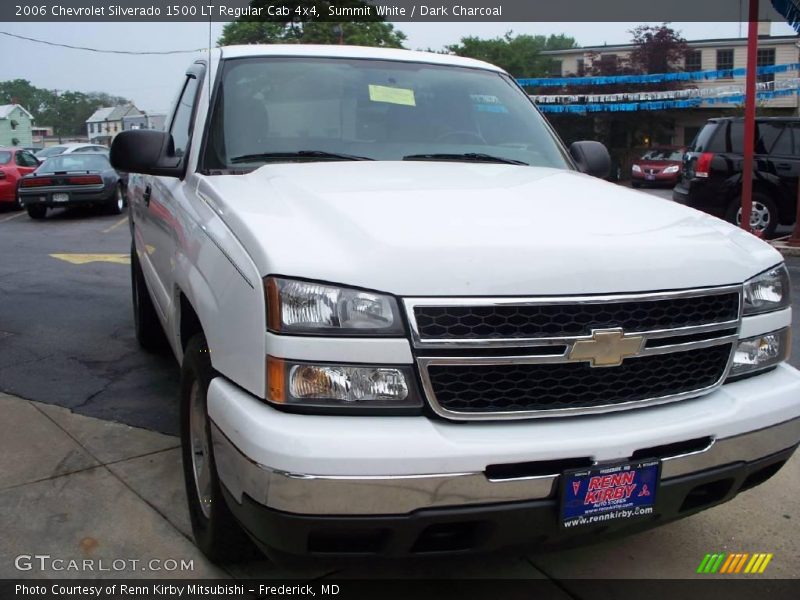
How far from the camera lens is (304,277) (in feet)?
6.91

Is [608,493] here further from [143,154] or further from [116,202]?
[116,202]

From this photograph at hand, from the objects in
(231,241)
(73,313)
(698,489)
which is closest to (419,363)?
(231,241)

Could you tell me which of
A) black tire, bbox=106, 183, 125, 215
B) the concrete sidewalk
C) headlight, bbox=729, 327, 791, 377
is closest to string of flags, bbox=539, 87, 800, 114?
black tire, bbox=106, 183, 125, 215

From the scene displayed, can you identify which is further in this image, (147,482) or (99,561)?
(147,482)

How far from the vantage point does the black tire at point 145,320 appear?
5344 mm

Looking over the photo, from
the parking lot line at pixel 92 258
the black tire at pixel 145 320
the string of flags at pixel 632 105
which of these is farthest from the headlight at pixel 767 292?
the string of flags at pixel 632 105

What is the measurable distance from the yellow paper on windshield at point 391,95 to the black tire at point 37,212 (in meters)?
14.6

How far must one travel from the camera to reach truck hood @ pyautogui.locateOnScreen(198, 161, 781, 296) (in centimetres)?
214

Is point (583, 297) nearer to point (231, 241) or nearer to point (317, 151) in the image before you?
point (231, 241)

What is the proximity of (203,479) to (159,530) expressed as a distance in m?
0.49

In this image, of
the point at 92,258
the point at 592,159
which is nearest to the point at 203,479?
the point at 592,159

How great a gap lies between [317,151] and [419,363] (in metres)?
1.55

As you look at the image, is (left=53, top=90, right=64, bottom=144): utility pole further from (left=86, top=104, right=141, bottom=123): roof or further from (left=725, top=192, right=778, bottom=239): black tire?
(left=725, top=192, right=778, bottom=239): black tire

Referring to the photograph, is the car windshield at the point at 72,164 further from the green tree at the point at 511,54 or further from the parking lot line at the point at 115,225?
the green tree at the point at 511,54
